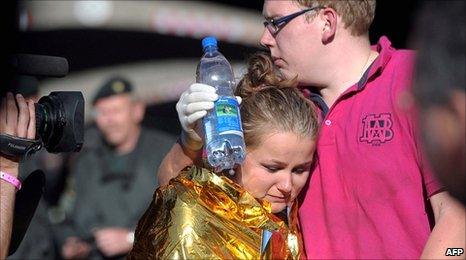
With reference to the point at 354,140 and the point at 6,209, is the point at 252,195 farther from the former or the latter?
the point at 6,209

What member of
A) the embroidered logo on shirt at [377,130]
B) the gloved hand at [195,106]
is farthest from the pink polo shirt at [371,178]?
the gloved hand at [195,106]

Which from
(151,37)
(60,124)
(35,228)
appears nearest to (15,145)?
(60,124)

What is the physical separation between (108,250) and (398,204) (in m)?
2.39

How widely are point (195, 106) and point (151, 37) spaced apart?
302 centimetres

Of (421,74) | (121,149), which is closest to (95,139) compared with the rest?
(121,149)

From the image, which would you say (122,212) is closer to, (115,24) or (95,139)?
(95,139)

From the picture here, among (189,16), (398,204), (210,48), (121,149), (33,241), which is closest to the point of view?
(398,204)

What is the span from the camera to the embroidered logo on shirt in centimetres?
271

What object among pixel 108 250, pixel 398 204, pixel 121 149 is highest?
pixel 398 204

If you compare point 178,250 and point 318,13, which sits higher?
point 318,13

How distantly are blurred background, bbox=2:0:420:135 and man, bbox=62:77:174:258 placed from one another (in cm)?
18

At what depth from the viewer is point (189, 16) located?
219 inches

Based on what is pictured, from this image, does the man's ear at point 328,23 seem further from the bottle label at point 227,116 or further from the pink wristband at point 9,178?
the pink wristband at point 9,178

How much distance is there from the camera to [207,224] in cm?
257
